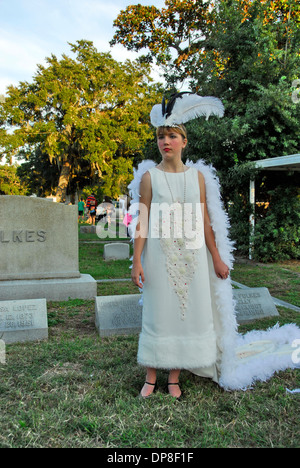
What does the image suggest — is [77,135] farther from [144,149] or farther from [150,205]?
[150,205]

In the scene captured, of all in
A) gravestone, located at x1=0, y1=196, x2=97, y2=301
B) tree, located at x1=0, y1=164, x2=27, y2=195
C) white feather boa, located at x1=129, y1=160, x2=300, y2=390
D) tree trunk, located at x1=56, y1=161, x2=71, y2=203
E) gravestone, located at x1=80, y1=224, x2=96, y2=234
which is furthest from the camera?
tree, located at x1=0, y1=164, x2=27, y2=195

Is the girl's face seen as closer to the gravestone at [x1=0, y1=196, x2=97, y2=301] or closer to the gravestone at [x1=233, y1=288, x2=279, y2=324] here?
the gravestone at [x1=233, y1=288, x2=279, y2=324]

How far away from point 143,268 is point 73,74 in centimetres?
2943

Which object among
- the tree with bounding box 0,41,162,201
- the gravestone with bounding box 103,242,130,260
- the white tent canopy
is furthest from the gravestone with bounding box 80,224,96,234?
the tree with bounding box 0,41,162,201

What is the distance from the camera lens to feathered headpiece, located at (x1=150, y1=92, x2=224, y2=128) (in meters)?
2.82

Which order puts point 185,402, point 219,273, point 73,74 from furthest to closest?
point 73,74 → point 219,273 → point 185,402

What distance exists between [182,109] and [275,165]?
6.59 metres

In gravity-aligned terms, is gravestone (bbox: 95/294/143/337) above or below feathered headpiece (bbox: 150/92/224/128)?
below

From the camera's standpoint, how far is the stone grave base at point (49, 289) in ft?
19.1

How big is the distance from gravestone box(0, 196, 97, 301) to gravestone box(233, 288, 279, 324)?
2.31 metres

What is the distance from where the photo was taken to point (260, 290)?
5.23 meters

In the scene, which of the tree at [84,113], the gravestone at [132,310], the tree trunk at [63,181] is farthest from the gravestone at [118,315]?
the tree trunk at [63,181]

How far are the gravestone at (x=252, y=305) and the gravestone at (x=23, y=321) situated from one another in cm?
230
